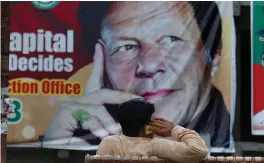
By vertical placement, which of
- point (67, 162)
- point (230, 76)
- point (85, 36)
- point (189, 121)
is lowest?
point (67, 162)

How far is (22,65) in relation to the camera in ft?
25.5

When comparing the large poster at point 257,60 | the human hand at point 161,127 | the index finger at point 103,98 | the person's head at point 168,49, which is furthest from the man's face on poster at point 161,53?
the human hand at point 161,127

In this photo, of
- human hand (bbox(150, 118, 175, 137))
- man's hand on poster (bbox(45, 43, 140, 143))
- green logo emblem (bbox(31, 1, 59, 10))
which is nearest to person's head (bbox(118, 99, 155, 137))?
human hand (bbox(150, 118, 175, 137))

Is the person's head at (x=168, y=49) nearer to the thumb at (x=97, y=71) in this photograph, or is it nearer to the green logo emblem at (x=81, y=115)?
the thumb at (x=97, y=71)

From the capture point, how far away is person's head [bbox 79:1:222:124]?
7672 millimetres

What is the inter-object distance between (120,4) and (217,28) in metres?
1.46

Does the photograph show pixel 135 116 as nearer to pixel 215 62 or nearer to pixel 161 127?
pixel 161 127

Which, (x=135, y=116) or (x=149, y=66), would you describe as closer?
(x=135, y=116)

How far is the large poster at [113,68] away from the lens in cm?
767

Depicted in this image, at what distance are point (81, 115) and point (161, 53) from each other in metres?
1.48

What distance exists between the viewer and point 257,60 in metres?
7.62

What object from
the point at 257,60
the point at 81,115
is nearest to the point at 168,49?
the point at 257,60

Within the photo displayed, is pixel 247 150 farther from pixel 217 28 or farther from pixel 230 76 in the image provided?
pixel 217 28

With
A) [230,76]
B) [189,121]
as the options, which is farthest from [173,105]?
[230,76]
